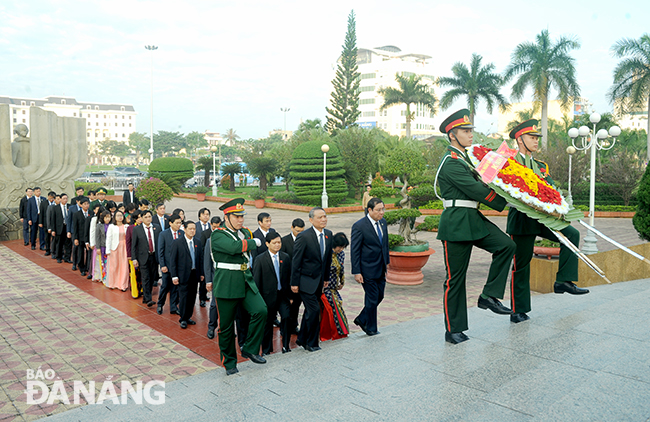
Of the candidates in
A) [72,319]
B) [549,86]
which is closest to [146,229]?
[72,319]

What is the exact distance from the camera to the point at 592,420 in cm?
281

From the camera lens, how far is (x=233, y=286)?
444 cm

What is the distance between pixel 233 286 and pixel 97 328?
9.68ft

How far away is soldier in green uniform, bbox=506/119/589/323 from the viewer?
14.9 ft

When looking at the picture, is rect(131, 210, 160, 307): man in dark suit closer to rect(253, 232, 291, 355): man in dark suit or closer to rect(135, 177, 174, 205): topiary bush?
rect(253, 232, 291, 355): man in dark suit

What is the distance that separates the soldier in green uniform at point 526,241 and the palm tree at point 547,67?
1045 inches

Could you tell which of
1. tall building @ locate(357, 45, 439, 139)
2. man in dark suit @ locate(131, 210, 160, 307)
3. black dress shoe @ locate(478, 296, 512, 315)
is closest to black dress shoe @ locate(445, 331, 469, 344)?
black dress shoe @ locate(478, 296, 512, 315)

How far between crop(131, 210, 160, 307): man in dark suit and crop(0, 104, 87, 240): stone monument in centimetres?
940

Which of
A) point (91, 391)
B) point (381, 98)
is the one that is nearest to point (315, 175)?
point (91, 391)

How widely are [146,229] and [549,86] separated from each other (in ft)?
92.2

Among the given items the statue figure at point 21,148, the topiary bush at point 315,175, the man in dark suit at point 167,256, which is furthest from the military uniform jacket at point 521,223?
the topiary bush at point 315,175

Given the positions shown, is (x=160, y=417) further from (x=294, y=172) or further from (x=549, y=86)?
(x=549, y=86)

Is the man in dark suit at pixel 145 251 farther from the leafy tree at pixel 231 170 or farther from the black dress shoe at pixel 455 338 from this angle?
the leafy tree at pixel 231 170

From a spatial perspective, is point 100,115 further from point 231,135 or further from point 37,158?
point 37,158
